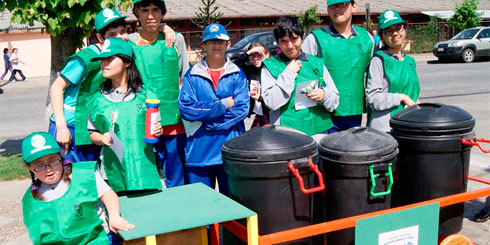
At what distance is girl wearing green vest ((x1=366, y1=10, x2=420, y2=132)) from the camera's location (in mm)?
4199

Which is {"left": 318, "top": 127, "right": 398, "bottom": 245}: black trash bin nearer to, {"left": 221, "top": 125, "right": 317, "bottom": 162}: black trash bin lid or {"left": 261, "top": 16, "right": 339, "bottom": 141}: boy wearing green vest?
{"left": 221, "top": 125, "right": 317, "bottom": 162}: black trash bin lid

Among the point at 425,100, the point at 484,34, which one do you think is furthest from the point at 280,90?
the point at 484,34

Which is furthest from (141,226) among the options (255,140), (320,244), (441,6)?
(441,6)

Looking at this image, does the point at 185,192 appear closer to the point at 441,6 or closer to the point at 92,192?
the point at 92,192

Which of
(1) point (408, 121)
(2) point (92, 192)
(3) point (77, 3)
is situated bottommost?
(2) point (92, 192)

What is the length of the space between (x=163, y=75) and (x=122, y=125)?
26.8 inches

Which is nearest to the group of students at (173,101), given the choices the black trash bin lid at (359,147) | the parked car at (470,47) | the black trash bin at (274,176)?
the black trash bin lid at (359,147)

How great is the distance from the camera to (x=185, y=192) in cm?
362

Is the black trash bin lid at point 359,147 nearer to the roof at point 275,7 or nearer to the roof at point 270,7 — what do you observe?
the roof at point 270,7

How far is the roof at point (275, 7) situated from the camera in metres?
29.5

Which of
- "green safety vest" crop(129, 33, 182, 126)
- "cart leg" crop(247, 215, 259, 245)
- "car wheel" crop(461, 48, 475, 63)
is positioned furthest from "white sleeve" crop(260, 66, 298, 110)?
"car wheel" crop(461, 48, 475, 63)

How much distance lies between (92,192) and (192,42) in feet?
79.7

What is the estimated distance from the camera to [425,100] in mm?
11875

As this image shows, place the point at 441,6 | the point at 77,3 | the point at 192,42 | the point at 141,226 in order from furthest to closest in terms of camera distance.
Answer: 1. the point at 441,6
2. the point at 192,42
3. the point at 77,3
4. the point at 141,226
